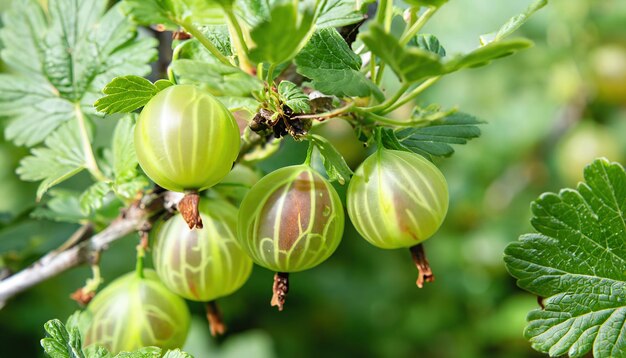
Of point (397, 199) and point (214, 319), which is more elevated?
point (397, 199)

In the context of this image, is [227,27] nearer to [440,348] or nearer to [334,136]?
[334,136]

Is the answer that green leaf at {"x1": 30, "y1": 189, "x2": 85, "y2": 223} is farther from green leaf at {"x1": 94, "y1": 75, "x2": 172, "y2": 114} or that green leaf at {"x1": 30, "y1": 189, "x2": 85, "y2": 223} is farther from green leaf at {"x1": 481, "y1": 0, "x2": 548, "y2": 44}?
green leaf at {"x1": 481, "y1": 0, "x2": 548, "y2": 44}

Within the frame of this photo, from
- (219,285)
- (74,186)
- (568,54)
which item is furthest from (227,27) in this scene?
(568,54)

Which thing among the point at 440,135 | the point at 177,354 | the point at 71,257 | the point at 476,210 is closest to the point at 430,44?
the point at 440,135

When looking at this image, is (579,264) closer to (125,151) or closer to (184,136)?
(184,136)

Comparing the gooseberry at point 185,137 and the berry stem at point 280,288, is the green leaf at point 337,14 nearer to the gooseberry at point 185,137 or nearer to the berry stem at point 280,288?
the gooseberry at point 185,137

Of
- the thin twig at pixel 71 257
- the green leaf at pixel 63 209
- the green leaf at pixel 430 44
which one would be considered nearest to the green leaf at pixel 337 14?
the green leaf at pixel 430 44
